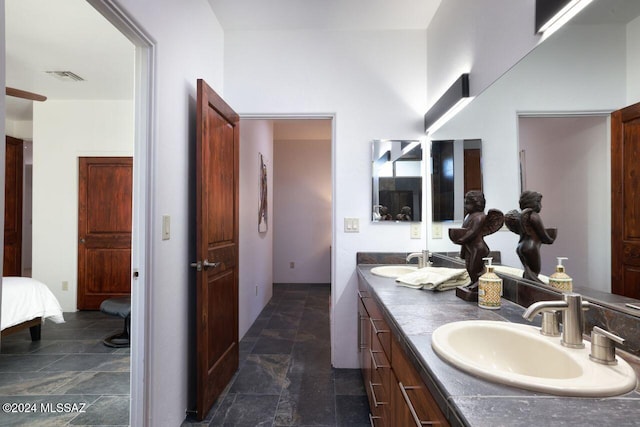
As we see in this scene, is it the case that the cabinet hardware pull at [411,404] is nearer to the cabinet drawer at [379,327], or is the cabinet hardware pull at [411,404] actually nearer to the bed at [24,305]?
the cabinet drawer at [379,327]

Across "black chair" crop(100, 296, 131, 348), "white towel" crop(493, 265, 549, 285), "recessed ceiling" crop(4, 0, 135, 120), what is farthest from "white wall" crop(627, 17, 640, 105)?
"black chair" crop(100, 296, 131, 348)

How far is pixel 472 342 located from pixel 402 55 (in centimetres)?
221

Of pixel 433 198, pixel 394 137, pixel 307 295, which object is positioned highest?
pixel 394 137

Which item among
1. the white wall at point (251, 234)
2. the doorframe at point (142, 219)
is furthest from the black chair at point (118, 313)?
the doorframe at point (142, 219)

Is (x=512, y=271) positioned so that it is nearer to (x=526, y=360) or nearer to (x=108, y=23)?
(x=526, y=360)

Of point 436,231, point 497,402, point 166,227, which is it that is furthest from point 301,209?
point 497,402

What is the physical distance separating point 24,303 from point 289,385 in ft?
8.27

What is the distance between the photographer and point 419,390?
83 cm

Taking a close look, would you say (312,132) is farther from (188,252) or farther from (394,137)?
(188,252)

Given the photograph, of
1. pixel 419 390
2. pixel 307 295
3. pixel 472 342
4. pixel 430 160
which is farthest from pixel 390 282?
pixel 307 295

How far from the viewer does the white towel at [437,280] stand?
1530 millimetres

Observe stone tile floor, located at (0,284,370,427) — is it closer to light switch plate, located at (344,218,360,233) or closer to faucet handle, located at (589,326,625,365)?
light switch plate, located at (344,218,360,233)

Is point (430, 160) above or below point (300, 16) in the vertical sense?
below

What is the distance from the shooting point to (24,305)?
2.73 m
